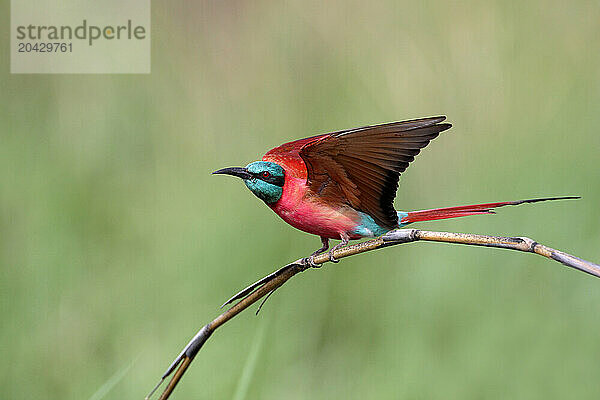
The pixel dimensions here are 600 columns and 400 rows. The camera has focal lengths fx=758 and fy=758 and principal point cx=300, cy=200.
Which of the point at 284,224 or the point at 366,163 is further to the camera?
the point at 284,224

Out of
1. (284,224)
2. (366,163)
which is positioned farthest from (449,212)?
(284,224)

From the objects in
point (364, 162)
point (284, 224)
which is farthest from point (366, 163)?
point (284, 224)

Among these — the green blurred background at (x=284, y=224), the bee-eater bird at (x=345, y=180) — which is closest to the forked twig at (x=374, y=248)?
the bee-eater bird at (x=345, y=180)

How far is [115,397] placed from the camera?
1244 millimetres

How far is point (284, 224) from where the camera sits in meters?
1.44

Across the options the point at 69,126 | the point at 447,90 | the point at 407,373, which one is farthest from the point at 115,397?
the point at 447,90

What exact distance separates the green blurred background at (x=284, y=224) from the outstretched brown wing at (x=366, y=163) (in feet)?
1.78

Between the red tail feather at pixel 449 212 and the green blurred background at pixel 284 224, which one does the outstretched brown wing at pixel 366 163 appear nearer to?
the red tail feather at pixel 449 212

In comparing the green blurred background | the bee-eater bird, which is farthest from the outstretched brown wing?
the green blurred background

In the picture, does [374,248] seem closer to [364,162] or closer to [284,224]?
[364,162]

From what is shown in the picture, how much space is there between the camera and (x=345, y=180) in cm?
46

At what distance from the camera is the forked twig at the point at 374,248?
1.20 ft

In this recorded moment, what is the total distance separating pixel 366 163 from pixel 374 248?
0.06 m

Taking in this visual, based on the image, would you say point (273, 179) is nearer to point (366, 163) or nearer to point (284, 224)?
point (366, 163)
